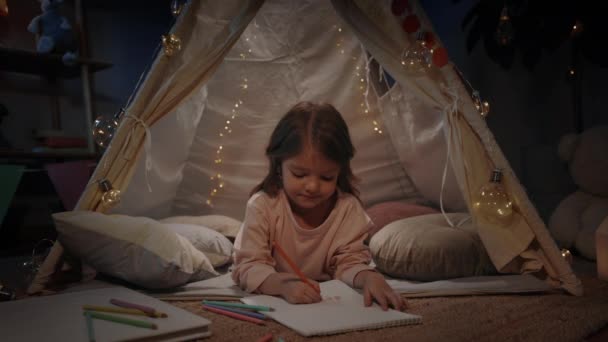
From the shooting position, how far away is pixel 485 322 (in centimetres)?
112

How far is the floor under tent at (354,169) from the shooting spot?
1.33 metres

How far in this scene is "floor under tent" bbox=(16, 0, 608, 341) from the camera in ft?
4.35

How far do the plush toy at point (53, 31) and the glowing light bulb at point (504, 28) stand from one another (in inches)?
87.4

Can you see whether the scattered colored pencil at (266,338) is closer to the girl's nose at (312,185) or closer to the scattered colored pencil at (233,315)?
the scattered colored pencil at (233,315)

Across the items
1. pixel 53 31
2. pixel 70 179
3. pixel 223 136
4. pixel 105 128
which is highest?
pixel 53 31

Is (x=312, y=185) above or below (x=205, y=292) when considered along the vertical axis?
above

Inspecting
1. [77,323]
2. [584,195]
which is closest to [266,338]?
[77,323]

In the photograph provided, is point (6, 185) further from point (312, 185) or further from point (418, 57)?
point (418, 57)

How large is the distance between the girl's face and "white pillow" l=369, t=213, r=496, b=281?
28cm

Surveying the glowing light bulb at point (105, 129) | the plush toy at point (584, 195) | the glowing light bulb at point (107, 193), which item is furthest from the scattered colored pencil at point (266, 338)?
the plush toy at point (584, 195)

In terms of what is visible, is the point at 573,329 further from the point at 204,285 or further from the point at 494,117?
the point at 494,117

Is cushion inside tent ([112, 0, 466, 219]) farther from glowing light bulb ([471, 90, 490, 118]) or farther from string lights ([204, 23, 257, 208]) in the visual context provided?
glowing light bulb ([471, 90, 490, 118])

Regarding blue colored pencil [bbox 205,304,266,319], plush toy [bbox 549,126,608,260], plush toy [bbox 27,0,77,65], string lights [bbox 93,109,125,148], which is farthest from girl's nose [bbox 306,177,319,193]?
plush toy [bbox 27,0,77,65]

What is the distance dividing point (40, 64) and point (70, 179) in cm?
118
